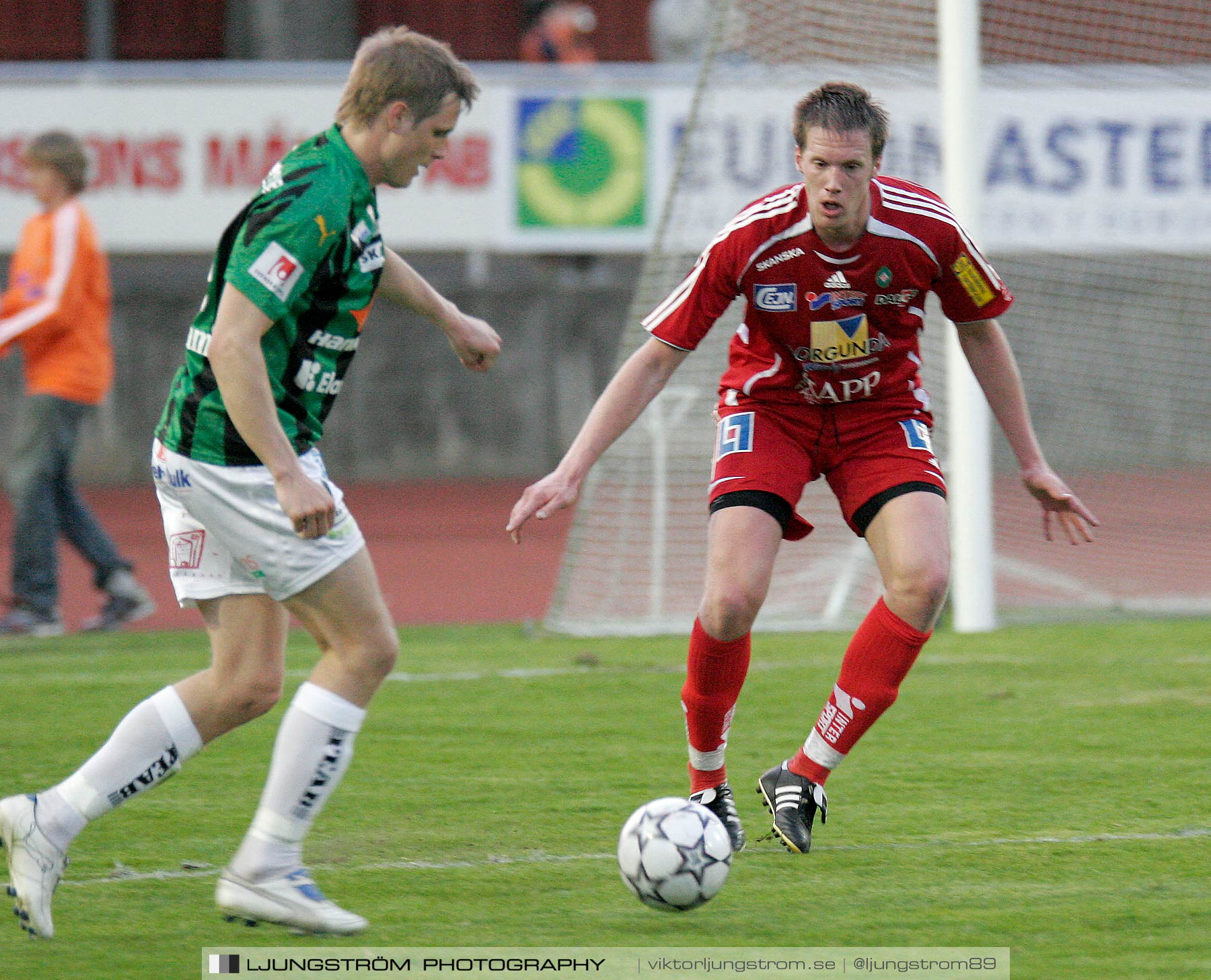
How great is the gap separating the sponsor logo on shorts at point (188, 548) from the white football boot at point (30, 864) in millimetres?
585

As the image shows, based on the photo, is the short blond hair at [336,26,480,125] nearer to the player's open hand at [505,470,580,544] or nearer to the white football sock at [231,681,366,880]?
the player's open hand at [505,470,580,544]

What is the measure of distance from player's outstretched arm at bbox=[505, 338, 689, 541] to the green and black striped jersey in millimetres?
522

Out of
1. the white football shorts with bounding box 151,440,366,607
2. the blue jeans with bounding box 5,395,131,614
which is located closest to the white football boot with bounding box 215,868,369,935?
the white football shorts with bounding box 151,440,366,607

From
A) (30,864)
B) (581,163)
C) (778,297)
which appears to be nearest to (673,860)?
(30,864)

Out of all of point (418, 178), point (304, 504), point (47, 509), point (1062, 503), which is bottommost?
point (47, 509)

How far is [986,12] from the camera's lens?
35.4ft

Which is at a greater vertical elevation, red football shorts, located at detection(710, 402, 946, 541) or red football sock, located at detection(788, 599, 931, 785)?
red football shorts, located at detection(710, 402, 946, 541)

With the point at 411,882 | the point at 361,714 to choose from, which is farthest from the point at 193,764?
the point at 361,714

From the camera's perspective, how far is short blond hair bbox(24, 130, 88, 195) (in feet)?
26.7

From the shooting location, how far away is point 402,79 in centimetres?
346

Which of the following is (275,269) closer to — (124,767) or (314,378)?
(314,378)

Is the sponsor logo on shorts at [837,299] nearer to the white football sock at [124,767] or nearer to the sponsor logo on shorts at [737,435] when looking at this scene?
the sponsor logo on shorts at [737,435]

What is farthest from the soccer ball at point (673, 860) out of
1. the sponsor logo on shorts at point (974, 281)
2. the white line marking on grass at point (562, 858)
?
the sponsor logo on shorts at point (974, 281)

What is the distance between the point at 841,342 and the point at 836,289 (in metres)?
0.14
